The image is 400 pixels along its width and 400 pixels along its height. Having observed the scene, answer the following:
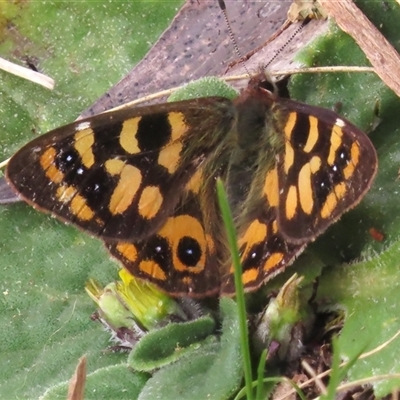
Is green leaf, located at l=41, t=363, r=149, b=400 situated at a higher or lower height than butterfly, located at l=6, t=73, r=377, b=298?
lower

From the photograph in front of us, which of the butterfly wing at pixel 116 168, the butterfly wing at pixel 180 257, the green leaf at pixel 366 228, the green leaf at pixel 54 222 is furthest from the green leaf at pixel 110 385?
the green leaf at pixel 366 228

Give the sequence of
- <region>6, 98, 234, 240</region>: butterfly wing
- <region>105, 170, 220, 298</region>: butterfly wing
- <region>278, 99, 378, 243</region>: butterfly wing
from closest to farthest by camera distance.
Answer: <region>278, 99, 378, 243</region>: butterfly wing < <region>6, 98, 234, 240</region>: butterfly wing < <region>105, 170, 220, 298</region>: butterfly wing

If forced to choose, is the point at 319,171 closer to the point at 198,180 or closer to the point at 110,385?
the point at 198,180

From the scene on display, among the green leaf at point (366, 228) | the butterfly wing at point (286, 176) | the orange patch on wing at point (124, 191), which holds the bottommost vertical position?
the green leaf at point (366, 228)

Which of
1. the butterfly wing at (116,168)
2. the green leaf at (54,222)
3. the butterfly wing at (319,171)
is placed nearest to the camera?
the butterfly wing at (319,171)

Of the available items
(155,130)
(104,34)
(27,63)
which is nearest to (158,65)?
(104,34)

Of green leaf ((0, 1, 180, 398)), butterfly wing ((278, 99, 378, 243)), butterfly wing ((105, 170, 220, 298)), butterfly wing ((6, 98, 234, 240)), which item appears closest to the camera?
butterfly wing ((278, 99, 378, 243))

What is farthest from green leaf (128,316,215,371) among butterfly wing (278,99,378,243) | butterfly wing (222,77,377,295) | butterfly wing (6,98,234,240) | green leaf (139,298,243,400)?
butterfly wing (278,99,378,243)

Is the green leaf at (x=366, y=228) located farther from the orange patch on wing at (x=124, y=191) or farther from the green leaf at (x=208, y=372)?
the orange patch on wing at (x=124, y=191)

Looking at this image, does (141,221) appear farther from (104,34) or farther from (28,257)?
(104,34)

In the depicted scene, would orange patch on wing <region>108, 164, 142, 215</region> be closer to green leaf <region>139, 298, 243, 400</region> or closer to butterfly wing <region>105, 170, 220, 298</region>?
butterfly wing <region>105, 170, 220, 298</region>
